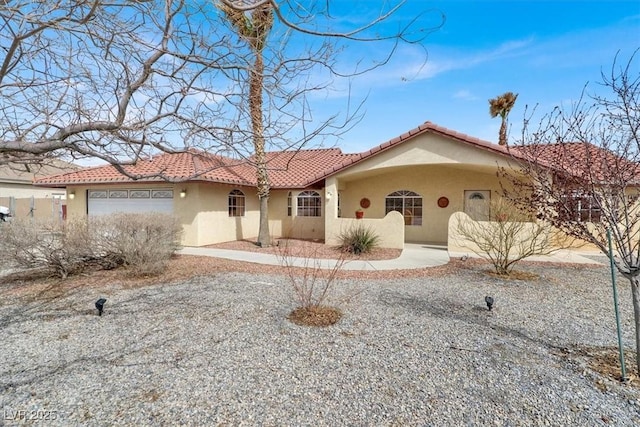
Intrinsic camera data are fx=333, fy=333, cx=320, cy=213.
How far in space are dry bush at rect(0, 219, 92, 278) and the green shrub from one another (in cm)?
943

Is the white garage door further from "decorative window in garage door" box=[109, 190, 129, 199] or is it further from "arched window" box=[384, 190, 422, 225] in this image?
"arched window" box=[384, 190, 422, 225]

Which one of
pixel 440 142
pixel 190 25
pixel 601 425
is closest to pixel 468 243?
pixel 440 142

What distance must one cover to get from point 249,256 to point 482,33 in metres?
10.7

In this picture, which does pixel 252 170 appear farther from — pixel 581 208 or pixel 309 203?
pixel 581 208

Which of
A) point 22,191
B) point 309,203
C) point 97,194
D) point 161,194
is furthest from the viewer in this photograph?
point 22,191

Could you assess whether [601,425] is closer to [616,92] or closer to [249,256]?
[616,92]

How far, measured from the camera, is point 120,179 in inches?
626

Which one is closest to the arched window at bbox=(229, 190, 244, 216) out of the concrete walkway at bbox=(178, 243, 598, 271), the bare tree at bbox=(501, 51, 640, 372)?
the concrete walkway at bbox=(178, 243, 598, 271)

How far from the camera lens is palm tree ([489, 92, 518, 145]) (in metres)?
24.1

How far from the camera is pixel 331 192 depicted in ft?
54.4

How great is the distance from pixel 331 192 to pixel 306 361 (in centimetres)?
1237

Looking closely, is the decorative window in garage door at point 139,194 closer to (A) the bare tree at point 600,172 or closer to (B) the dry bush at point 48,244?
(B) the dry bush at point 48,244

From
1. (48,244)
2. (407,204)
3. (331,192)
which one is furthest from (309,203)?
(48,244)

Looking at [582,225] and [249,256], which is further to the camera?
[249,256]
